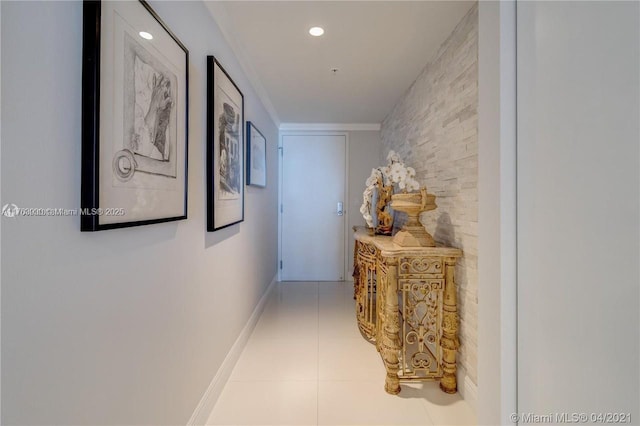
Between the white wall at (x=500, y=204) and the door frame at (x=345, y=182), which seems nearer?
the white wall at (x=500, y=204)

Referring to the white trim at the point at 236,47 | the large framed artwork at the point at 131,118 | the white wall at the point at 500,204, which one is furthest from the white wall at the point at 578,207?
the white trim at the point at 236,47

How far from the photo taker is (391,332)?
179 centimetres

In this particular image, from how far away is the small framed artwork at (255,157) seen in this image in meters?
2.38

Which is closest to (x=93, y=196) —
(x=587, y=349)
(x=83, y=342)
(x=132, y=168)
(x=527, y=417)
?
(x=132, y=168)

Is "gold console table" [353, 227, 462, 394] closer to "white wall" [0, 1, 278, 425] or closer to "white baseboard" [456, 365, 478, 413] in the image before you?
"white baseboard" [456, 365, 478, 413]

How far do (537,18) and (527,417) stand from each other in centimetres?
128

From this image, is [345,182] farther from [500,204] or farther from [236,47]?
[500,204]

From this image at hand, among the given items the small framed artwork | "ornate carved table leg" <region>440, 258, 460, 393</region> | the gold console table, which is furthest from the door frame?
"ornate carved table leg" <region>440, 258, 460, 393</region>

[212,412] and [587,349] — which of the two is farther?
[212,412]

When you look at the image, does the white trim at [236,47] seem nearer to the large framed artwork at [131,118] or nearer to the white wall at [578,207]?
the large framed artwork at [131,118]

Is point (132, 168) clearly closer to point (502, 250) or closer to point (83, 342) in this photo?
point (83, 342)

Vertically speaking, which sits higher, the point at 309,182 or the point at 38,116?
the point at 309,182

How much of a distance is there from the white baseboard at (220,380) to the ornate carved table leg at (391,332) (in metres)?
0.99

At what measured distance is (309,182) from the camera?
13.5 feet
